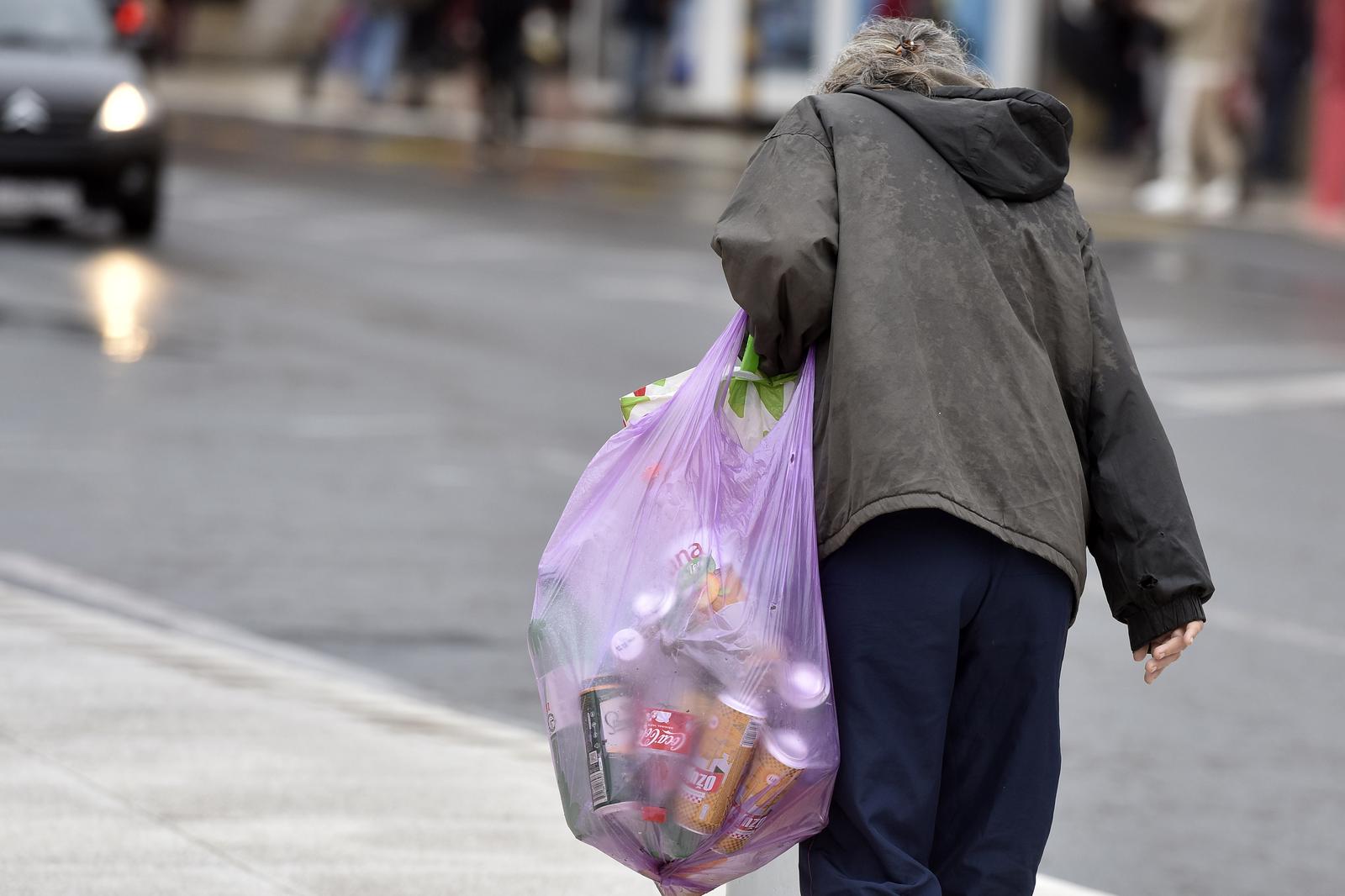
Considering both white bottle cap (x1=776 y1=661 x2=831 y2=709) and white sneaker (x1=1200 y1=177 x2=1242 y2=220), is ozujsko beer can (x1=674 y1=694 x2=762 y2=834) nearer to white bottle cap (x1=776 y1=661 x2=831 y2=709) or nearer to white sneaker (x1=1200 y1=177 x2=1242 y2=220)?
white bottle cap (x1=776 y1=661 x2=831 y2=709)

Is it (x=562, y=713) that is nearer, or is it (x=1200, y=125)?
(x=562, y=713)

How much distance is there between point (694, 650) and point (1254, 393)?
348 inches

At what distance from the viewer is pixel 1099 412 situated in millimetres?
3314

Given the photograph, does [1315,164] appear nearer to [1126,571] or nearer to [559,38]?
[559,38]

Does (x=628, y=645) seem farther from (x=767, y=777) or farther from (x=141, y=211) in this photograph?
(x=141, y=211)

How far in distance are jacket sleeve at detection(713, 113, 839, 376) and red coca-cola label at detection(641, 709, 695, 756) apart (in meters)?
0.54

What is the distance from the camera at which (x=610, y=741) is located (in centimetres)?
324

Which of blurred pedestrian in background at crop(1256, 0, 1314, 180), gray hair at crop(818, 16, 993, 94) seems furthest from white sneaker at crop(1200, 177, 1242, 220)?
gray hair at crop(818, 16, 993, 94)

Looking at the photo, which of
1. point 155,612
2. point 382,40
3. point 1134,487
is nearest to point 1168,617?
point 1134,487

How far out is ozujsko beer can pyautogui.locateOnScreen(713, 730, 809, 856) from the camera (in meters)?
3.16

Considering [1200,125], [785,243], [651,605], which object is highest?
[785,243]

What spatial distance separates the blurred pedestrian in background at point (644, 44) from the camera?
25719 mm

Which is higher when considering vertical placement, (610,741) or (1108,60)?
(610,741)

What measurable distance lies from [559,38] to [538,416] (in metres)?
21.7
